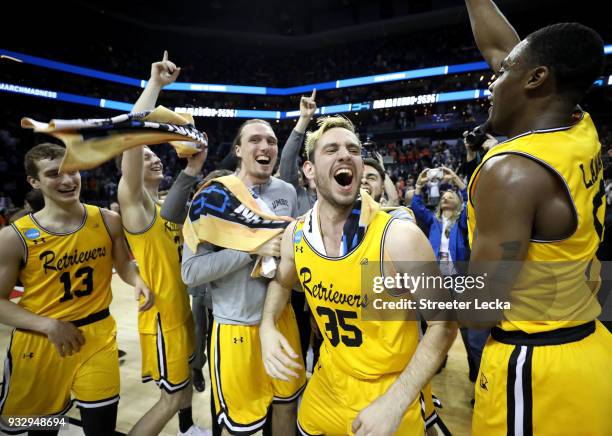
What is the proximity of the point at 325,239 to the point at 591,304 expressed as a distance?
1.08 m

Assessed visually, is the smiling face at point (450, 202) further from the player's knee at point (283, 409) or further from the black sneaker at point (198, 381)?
the black sneaker at point (198, 381)

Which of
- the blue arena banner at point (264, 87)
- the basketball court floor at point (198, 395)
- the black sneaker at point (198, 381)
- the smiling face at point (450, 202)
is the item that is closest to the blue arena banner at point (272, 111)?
the blue arena banner at point (264, 87)

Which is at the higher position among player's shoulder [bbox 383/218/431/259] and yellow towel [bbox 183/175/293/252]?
yellow towel [bbox 183/175/293/252]

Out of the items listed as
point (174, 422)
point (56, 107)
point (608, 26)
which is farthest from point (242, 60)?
point (174, 422)

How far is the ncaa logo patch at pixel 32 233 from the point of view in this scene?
2.15 metres

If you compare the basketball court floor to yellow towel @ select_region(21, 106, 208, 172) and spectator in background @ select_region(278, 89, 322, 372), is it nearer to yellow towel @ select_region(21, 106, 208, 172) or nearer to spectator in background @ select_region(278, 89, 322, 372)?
spectator in background @ select_region(278, 89, 322, 372)

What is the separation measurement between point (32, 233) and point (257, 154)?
4.77 feet

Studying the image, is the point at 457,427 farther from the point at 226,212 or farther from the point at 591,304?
the point at 226,212

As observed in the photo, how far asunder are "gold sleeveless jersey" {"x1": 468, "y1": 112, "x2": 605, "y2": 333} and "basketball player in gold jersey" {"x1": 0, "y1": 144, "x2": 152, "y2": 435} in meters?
2.12

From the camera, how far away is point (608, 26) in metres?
18.0

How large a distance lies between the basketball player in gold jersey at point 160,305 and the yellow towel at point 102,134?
927mm

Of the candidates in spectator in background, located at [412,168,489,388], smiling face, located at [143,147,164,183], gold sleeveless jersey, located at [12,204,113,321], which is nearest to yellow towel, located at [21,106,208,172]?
gold sleeveless jersey, located at [12,204,113,321]

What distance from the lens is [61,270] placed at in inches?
87.1

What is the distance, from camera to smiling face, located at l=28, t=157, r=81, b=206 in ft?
7.20
